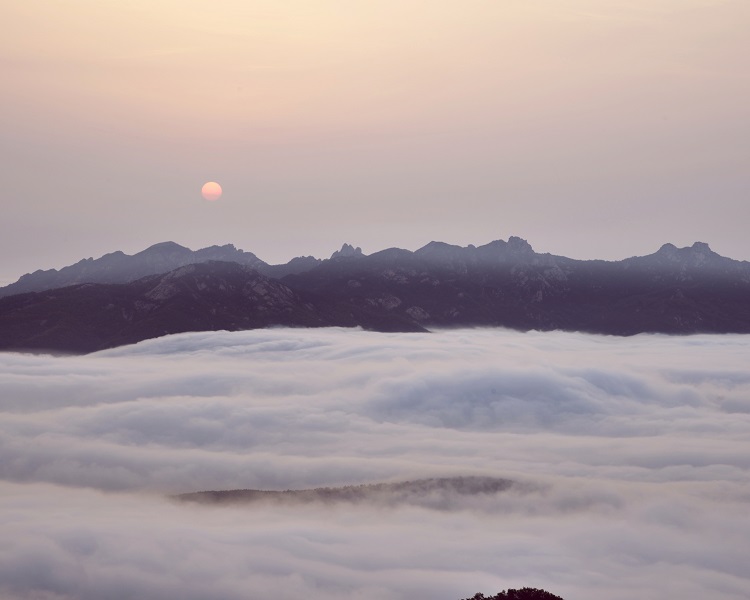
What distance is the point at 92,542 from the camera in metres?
196

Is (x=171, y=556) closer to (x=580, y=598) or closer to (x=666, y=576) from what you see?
(x=580, y=598)

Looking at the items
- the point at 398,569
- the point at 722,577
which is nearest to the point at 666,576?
the point at 722,577

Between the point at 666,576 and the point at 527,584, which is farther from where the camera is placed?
the point at 666,576

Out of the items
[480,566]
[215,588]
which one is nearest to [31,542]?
[215,588]

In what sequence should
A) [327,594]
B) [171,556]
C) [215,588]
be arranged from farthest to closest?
[171,556] < [327,594] < [215,588]

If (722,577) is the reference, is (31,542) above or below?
above

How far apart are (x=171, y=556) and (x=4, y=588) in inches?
1560

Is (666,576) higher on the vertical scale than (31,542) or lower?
lower

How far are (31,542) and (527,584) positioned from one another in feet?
429

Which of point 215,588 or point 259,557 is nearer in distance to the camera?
Answer: point 215,588

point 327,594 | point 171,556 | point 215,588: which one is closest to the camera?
point 215,588

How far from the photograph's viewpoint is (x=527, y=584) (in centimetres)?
17438

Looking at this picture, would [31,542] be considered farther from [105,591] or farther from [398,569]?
[398,569]

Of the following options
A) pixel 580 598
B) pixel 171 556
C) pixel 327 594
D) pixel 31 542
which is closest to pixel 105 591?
pixel 171 556
